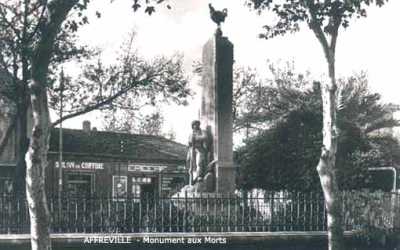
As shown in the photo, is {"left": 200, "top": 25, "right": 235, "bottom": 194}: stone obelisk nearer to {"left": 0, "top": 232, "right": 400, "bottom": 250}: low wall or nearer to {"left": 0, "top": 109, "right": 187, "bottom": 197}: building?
{"left": 0, "top": 232, "right": 400, "bottom": 250}: low wall

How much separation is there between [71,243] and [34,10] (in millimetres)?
11115

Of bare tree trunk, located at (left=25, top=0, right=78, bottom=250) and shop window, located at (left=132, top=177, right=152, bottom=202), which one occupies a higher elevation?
bare tree trunk, located at (left=25, top=0, right=78, bottom=250)

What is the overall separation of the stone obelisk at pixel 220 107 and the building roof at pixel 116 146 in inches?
790

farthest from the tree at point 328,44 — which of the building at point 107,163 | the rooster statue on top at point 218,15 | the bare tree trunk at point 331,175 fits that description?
the building at point 107,163

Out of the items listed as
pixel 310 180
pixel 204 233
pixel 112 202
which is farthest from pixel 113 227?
pixel 310 180

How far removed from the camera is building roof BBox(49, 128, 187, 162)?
1419 inches

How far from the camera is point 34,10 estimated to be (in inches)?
803

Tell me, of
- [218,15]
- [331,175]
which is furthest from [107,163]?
[331,175]

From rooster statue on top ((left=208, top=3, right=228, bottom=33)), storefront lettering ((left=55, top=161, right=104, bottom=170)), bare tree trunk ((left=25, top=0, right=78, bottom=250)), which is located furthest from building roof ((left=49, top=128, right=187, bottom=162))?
bare tree trunk ((left=25, top=0, right=78, bottom=250))

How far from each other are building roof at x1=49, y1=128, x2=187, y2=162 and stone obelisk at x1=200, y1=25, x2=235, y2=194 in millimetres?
20059

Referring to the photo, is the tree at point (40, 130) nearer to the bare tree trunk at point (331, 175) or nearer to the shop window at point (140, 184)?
the bare tree trunk at point (331, 175)

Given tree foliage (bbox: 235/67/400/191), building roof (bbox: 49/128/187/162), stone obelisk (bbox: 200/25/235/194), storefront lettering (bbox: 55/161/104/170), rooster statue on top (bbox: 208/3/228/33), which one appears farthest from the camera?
building roof (bbox: 49/128/187/162)

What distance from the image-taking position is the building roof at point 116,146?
36031 mm

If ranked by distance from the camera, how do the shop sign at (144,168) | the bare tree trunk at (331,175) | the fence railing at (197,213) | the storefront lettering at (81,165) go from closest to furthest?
the bare tree trunk at (331,175) < the fence railing at (197,213) < the storefront lettering at (81,165) < the shop sign at (144,168)
